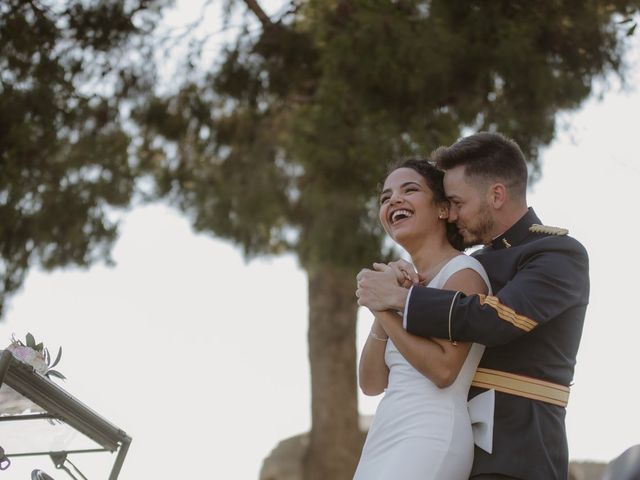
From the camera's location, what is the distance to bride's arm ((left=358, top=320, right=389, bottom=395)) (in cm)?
279

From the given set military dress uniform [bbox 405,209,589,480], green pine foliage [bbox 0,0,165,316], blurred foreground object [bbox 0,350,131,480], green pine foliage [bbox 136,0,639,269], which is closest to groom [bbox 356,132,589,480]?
military dress uniform [bbox 405,209,589,480]

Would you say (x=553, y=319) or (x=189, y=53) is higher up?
A: (x=189, y=53)

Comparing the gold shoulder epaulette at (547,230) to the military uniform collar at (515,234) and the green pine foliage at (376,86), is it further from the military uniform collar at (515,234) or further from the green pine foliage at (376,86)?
the green pine foliage at (376,86)

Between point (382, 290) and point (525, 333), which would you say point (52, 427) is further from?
point (525, 333)

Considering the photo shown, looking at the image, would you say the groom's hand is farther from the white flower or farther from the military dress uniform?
the white flower

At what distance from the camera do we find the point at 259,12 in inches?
364

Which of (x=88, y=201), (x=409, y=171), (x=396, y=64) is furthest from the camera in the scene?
(x=88, y=201)

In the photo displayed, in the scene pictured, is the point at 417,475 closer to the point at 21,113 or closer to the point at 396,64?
the point at 396,64

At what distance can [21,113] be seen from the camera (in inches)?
334

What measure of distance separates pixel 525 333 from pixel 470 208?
14.7 inches

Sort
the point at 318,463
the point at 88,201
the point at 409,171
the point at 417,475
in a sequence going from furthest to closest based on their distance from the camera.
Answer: the point at 318,463 → the point at 88,201 → the point at 409,171 → the point at 417,475

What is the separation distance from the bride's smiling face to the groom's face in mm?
54

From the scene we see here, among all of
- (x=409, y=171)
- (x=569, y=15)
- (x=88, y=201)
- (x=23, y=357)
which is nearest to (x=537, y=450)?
(x=409, y=171)

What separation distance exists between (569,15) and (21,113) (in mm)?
4116
